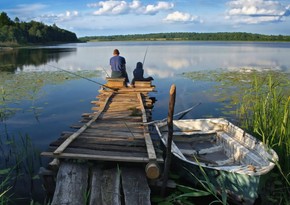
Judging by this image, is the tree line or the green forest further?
the tree line

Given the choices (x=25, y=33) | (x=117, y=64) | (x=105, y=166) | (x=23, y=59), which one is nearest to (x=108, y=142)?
(x=105, y=166)

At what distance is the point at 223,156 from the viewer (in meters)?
6.28

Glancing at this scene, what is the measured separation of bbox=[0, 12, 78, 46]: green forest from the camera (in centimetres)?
6212

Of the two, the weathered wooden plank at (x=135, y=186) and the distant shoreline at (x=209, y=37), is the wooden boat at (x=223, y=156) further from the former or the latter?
the distant shoreline at (x=209, y=37)

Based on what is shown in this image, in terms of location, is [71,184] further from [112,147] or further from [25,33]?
[25,33]

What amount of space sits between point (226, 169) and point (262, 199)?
78 cm

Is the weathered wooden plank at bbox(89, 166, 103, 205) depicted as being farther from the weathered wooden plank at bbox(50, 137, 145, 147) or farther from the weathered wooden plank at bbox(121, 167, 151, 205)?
the weathered wooden plank at bbox(50, 137, 145, 147)

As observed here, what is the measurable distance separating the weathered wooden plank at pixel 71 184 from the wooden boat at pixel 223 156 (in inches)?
69.0

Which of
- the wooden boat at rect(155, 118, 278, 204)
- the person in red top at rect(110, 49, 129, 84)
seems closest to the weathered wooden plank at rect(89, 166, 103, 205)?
the wooden boat at rect(155, 118, 278, 204)

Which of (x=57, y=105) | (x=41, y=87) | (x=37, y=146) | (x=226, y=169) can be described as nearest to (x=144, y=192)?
(x=226, y=169)

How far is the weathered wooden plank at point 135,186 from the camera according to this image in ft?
14.0

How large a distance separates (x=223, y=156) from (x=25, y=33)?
257ft

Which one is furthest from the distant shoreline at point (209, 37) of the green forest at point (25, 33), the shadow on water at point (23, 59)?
the shadow on water at point (23, 59)

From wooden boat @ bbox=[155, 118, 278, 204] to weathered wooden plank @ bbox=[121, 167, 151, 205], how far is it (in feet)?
2.63
